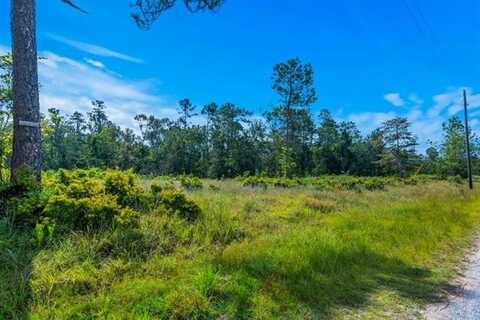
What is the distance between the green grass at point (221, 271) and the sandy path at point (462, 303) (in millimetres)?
183

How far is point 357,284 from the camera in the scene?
4949mm

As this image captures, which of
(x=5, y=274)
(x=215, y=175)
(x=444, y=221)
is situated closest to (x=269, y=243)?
(x=5, y=274)

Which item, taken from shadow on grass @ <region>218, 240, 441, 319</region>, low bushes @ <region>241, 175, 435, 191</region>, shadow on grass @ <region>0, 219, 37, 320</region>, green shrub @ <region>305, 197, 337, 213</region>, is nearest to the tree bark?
shadow on grass @ <region>0, 219, 37, 320</region>

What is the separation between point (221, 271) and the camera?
14.7 ft

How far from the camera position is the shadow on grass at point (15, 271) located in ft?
10.7

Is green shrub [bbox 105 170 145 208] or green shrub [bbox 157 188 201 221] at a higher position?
green shrub [bbox 105 170 145 208]

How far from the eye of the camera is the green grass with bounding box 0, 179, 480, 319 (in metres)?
3.55

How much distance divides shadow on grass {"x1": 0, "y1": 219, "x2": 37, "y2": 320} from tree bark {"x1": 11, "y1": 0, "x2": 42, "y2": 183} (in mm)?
1559

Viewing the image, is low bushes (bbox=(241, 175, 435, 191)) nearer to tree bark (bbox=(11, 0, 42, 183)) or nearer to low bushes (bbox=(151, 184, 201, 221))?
A: low bushes (bbox=(151, 184, 201, 221))

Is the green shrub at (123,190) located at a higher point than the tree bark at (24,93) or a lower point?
lower

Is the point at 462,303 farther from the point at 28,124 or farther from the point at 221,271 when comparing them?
the point at 28,124

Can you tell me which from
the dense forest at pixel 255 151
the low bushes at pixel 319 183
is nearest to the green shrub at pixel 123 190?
the low bushes at pixel 319 183

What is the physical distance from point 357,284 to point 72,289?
3529 mm

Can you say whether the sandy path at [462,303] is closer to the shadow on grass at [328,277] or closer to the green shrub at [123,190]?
the shadow on grass at [328,277]
